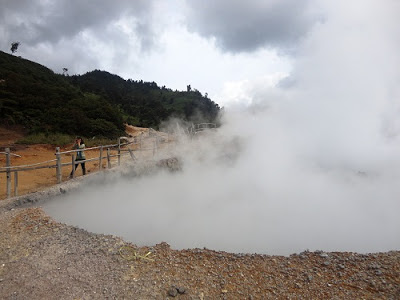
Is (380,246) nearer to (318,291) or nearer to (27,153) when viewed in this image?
(318,291)

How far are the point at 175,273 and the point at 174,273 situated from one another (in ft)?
0.04

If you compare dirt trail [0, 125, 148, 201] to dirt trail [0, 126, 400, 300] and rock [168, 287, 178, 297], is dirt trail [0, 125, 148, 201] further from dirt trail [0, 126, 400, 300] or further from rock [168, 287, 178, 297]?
rock [168, 287, 178, 297]


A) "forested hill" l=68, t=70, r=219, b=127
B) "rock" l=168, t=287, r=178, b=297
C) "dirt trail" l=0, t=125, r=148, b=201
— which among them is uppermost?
"forested hill" l=68, t=70, r=219, b=127

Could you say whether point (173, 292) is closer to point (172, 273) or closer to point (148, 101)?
point (172, 273)

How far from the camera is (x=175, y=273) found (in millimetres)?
3340

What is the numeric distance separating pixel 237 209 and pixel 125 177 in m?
3.29

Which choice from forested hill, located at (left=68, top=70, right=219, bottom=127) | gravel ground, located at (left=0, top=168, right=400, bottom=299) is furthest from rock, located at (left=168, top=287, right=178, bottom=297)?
forested hill, located at (left=68, top=70, right=219, bottom=127)

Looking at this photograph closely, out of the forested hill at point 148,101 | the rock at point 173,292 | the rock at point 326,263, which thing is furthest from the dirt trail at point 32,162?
the forested hill at point 148,101

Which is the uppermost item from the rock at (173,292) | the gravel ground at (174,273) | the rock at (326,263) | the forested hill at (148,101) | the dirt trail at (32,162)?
the forested hill at (148,101)

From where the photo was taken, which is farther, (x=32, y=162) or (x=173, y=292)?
(x=32, y=162)

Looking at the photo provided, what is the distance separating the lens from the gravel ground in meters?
3.01

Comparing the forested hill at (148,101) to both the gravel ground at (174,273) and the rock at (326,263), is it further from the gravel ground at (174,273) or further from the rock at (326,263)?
the rock at (326,263)

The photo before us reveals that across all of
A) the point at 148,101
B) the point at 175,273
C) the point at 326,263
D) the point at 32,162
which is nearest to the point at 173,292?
the point at 175,273

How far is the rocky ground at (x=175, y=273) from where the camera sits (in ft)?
9.87
